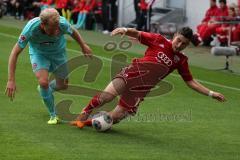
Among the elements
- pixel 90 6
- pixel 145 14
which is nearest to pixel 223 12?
pixel 145 14

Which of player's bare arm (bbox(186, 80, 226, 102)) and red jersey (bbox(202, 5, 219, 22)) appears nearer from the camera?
player's bare arm (bbox(186, 80, 226, 102))

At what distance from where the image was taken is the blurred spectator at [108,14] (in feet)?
100

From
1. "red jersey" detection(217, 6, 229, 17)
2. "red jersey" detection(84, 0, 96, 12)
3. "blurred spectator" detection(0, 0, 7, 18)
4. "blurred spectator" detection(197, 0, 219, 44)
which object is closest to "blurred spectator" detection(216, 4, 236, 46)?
"red jersey" detection(217, 6, 229, 17)

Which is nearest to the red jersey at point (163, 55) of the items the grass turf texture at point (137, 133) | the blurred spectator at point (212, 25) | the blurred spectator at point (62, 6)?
the grass turf texture at point (137, 133)

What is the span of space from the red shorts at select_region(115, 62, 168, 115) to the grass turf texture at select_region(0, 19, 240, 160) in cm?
43

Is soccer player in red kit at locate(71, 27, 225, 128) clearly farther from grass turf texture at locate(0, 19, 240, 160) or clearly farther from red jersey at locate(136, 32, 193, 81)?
grass turf texture at locate(0, 19, 240, 160)

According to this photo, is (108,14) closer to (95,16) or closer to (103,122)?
(95,16)

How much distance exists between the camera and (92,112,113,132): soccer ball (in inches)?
413

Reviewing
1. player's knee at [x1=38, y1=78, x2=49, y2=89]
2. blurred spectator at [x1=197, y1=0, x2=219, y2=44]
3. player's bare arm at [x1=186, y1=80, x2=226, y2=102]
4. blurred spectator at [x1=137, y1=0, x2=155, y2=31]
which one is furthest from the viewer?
blurred spectator at [x1=137, y1=0, x2=155, y2=31]

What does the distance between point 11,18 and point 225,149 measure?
29217mm

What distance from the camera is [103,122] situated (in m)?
10.5

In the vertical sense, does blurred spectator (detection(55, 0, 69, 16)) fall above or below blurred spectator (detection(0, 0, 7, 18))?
above

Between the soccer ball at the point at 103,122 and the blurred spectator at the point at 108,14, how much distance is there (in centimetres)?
2000

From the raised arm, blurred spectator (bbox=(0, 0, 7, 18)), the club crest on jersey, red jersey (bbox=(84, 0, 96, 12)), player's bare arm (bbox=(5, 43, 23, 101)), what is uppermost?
Result: the raised arm
